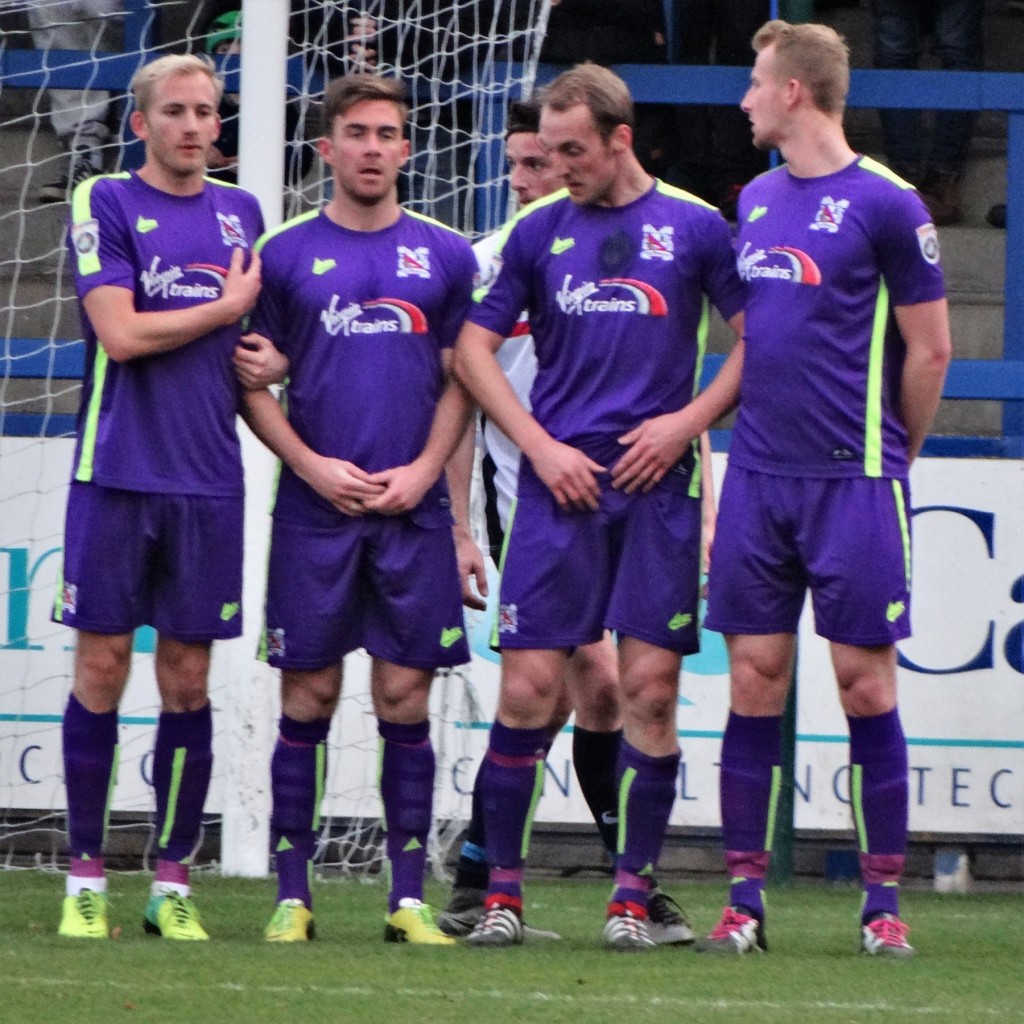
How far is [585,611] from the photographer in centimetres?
432

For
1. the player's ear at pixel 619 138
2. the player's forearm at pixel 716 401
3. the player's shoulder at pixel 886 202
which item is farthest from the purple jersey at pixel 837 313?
the player's ear at pixel 619 138

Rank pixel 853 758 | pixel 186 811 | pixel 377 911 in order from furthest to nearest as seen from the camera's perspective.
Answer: pixel 377 911
pixel 186 811
pixel 853 758

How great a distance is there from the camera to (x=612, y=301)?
4.32 m

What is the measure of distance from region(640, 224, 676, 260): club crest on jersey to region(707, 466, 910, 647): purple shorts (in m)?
0.47

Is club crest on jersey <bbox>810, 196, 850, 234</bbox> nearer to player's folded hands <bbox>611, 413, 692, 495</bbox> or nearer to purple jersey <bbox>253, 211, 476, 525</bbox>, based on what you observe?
player's folded hands <bbox>611, 413, 692, 495</bbox>

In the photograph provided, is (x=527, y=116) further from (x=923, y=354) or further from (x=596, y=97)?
(x=923, y=354)

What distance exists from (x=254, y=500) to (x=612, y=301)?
1872 millimetres

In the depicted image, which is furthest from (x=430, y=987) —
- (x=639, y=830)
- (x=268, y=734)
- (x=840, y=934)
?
(x=268, y=734)

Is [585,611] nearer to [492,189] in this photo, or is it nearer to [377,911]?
[377,911]

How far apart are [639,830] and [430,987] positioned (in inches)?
26.5

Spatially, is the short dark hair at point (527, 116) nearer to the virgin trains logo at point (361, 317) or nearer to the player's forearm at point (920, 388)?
the virgin trains logo at point (361, 317)

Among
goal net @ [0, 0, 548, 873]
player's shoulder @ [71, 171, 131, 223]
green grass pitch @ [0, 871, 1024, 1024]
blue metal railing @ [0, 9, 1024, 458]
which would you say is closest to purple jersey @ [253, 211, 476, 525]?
player's shoulder @ [71, 171, 131, 223]

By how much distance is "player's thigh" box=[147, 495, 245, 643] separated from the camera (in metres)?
4.48

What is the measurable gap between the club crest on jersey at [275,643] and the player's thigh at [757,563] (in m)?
0.90
